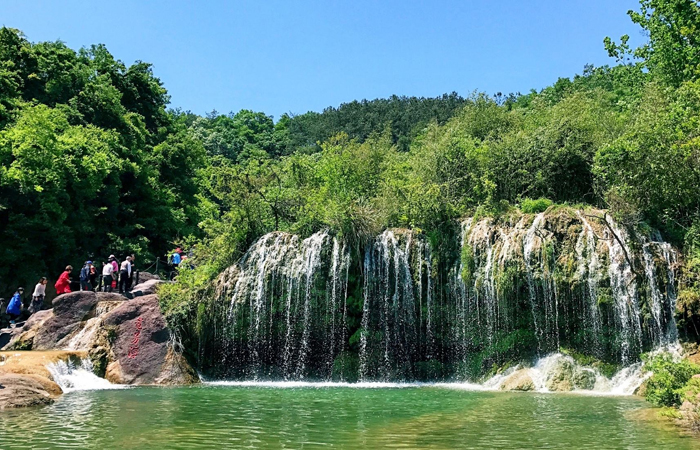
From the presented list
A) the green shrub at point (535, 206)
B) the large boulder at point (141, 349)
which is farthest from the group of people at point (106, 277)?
the green shrub at point (535, 206)

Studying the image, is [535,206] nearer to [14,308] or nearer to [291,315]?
[291,315]

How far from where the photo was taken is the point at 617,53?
76.4 ft

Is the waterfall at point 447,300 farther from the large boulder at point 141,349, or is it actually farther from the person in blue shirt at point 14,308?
the person in blue shirt at point 14,308

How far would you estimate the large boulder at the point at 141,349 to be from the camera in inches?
734

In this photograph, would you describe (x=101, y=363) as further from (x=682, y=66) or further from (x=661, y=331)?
(x=682, y=66)

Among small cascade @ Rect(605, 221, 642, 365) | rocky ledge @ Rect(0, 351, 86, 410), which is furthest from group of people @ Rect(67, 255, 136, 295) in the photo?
small cascade @ Rect(605, 221, 642, 365)

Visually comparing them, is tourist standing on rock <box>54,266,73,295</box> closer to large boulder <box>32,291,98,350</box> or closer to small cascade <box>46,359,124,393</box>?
large boulder <box>32,291,98,350</box>

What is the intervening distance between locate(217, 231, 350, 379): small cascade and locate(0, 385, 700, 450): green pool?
4.70m

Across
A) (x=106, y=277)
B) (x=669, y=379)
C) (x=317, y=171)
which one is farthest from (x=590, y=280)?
(x=106, y=277)

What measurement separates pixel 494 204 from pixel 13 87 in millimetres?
23122

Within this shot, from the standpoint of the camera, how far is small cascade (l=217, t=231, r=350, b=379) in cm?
1991

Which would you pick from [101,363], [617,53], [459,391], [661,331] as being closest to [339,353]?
[459,391]

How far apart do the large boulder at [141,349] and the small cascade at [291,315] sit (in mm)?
1796

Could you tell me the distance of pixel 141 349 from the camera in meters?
19.3
